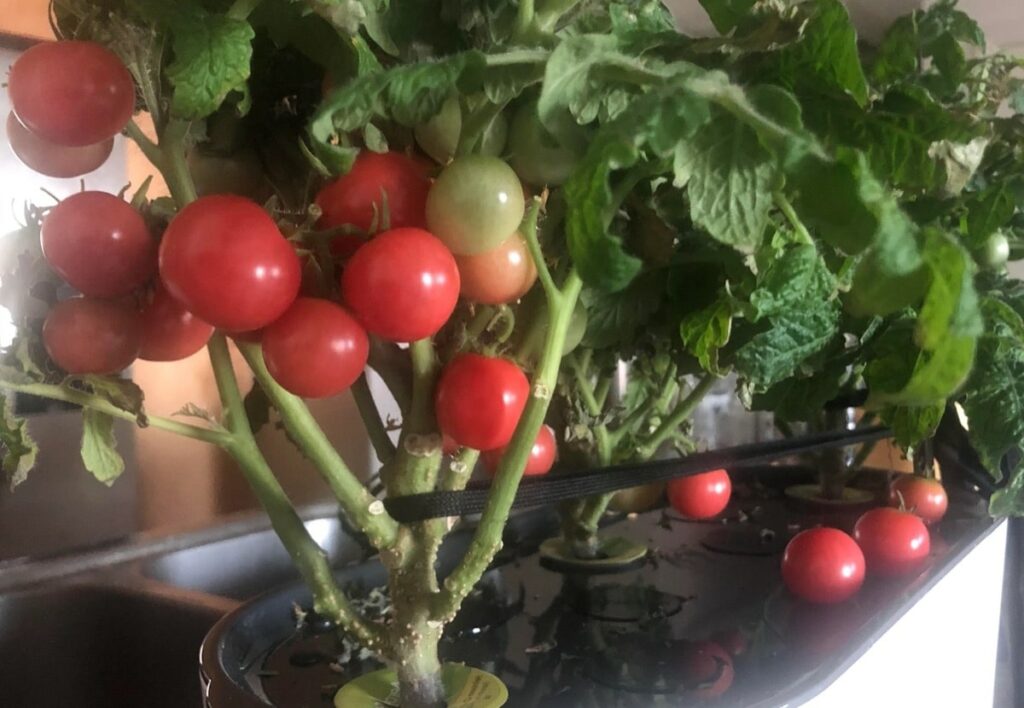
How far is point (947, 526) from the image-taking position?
2.67 ft

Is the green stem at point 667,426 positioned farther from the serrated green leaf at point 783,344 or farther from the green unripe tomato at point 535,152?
the green unripe tomato at point 535,152

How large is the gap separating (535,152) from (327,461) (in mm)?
155

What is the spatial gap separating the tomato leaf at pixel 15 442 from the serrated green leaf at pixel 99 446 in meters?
0.02

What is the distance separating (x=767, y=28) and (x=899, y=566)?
517 mm

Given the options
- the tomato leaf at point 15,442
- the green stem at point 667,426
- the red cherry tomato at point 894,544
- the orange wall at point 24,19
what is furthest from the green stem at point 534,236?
the orange wall at point 24,19

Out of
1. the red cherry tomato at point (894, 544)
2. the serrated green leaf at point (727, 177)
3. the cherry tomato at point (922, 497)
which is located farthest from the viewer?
the cherry tomato at point (922, 497)

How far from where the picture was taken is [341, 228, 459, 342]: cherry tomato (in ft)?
0.93

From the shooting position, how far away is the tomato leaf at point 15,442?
1.08ft

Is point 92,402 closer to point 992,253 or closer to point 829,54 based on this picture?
point 829,54

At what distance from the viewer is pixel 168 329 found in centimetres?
33

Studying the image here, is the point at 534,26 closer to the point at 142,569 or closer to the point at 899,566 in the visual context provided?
the point at 899,566

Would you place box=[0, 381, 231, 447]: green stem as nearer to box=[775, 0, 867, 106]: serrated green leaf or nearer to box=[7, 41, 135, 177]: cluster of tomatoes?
box=[7, 41, 135, 177]: cluster of tomatoes

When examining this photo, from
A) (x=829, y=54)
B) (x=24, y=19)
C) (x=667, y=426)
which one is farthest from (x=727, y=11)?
(x=24, y=19)

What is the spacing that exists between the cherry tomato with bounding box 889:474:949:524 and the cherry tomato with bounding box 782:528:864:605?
0.19 m
